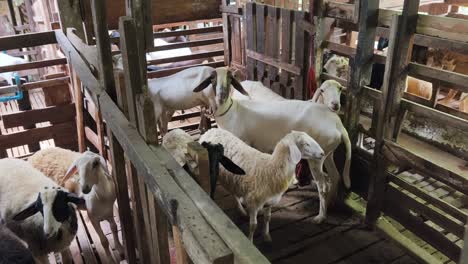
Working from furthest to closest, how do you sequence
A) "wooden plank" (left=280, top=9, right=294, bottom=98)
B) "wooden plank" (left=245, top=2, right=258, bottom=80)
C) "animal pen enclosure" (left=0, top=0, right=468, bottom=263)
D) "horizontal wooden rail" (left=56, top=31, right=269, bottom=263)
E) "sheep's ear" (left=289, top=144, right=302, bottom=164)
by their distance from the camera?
"wooden plank" (left=245, top=2, right=258, bottom=80)
"wooden plank" (left=280, top=9, right=294, bottom=98)
"sheep's ear" (left=289, top=144, right=302, bottom=164)
"animal pen enclosure" (left=0, top=0, right=468, bottom=263)
"horizontal wooden rail" (left=56, top=31, right=269, bottom=263)

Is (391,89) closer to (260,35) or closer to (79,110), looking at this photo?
(260,35)

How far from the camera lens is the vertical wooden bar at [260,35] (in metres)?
4.96

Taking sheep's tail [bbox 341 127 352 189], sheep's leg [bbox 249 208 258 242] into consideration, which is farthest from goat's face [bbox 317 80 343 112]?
sheep's leg [bbox 249 208 258 242]

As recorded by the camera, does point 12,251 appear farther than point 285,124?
No

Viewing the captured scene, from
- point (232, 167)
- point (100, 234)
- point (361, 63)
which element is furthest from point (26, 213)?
point (361, 63)

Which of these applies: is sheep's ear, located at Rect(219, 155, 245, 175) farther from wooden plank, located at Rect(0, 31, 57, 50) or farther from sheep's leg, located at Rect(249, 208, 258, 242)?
wooden plank, located at Rect(0, 31, 57, 50)

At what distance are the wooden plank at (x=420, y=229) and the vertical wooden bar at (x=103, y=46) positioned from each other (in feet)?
8.94

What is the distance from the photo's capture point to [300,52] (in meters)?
4.45

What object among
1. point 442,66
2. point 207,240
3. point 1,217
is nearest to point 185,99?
point 1,217

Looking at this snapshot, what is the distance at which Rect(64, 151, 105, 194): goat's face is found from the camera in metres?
3.32

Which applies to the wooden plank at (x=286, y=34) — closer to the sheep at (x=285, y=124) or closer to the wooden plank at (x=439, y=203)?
the sheep at (x=285, y=124)

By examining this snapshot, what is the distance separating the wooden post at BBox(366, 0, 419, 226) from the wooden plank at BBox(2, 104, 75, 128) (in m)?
3.92

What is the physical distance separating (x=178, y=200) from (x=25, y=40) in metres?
3.94

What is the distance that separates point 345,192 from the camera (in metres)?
4.35
